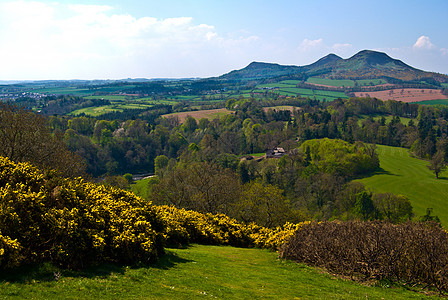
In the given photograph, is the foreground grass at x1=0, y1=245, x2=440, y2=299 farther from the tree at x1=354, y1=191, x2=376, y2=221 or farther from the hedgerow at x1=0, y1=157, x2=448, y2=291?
the tree at x1=354, y1=191, x2=376, y2=221

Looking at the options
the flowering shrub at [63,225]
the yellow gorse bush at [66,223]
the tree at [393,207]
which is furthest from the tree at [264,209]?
the tree at [393,207]

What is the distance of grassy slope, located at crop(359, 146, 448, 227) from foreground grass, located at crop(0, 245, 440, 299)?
219ft

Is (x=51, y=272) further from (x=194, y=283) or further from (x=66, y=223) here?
(x=194, y=283)

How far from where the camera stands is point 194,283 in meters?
14.9

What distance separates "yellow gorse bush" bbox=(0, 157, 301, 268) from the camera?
13.2 m

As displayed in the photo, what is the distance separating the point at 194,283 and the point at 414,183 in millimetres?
99232

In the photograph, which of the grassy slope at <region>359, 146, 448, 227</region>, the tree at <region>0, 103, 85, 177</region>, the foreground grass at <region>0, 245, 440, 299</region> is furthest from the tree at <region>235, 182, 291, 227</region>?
the grassy slope at <region>359, 146, 448, 227</region>

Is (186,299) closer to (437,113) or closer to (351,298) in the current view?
(351,298)

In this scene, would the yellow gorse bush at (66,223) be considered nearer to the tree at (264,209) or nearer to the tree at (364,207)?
the tree at (264,209)

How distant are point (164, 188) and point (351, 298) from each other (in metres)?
43.0

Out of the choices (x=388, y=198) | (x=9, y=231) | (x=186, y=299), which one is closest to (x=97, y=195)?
(x=9, y=231)

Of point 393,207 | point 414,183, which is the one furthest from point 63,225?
point 414,183

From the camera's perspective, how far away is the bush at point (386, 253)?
1761 cm

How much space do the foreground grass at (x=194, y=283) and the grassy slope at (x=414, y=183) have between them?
219 ft
